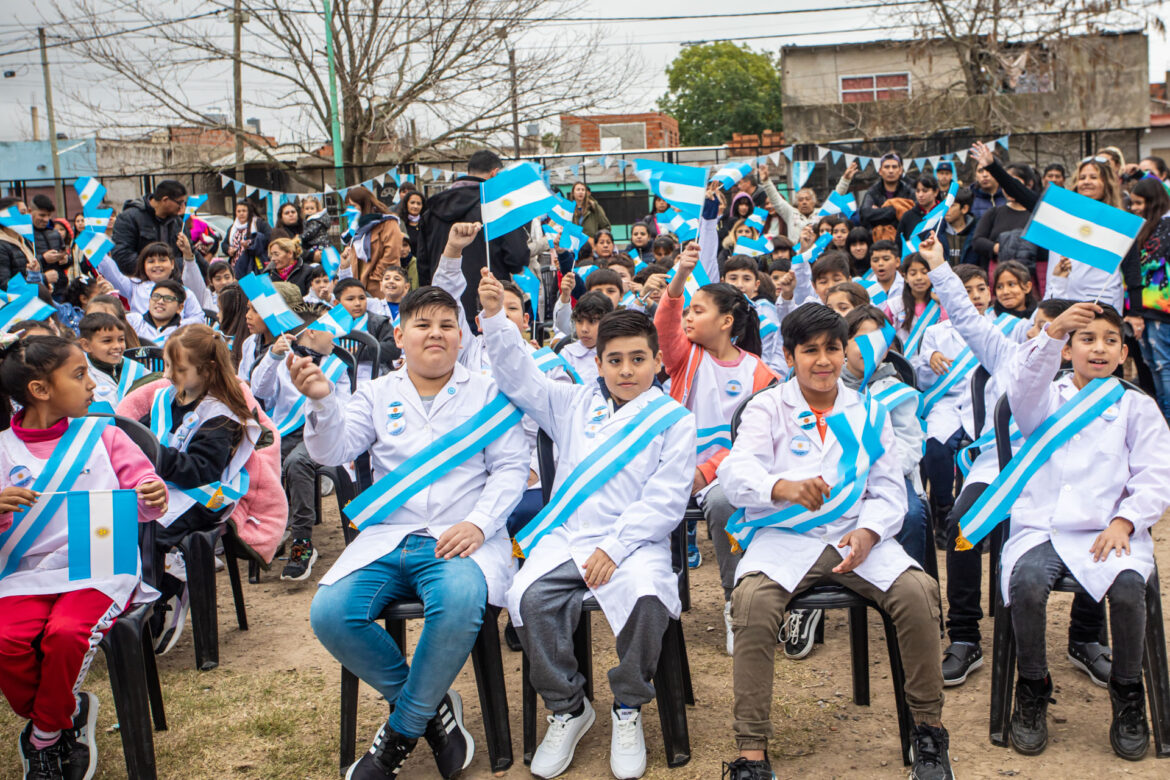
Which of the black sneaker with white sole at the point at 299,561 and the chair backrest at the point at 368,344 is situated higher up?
the chair backrest at the point at 368,344

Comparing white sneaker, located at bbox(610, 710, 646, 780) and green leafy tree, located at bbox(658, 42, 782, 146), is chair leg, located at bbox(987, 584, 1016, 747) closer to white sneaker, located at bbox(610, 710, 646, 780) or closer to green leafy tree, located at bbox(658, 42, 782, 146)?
white sneaker, located at bbox(610, 710, 646, 780)

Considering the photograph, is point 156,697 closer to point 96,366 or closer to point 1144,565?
point 96,366

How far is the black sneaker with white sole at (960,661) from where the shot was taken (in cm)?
385

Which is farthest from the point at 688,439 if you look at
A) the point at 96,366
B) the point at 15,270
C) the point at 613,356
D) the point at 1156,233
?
the point at 15,270

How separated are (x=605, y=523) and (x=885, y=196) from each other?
281 inches

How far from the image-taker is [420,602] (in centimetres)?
339

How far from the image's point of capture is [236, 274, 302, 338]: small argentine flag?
161 inches

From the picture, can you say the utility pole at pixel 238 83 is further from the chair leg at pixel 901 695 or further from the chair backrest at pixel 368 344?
the chair leg at pixel 901 695

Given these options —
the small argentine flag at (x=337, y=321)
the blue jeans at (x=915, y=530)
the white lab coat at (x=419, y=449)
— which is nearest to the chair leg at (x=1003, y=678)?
the blue jeans at (x=915, y=530)

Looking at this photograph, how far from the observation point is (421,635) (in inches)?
127

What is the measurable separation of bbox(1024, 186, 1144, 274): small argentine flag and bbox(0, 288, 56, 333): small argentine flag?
4314 mm

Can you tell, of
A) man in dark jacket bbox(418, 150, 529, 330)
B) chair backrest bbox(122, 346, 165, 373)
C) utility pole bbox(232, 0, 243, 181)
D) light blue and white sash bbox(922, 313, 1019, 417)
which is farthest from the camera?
utility pole bbox(232, 0, 243, 181)

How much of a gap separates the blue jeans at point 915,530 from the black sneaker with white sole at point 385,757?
2.07m

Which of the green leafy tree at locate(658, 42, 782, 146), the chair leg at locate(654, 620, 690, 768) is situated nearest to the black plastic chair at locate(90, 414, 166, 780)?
the chair leg at locate(654, 620, 690, 768)
